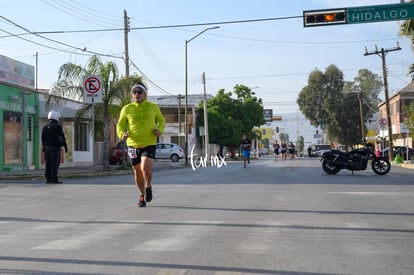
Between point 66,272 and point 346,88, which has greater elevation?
point 346,88

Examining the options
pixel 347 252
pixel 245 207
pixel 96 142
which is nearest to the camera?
pixel 347 252

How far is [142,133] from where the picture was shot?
386 inches

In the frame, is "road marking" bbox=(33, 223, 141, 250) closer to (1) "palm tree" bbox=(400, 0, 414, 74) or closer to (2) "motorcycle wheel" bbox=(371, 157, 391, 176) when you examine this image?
(2) "motorcycle wheel" bbox=(371, 157, 391, 176)

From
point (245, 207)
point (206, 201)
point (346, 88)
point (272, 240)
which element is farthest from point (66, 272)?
point (346, 88)

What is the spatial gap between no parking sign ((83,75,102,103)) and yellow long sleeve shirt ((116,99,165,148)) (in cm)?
1101

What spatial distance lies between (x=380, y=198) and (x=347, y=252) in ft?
17.8

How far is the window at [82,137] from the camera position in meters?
33.8

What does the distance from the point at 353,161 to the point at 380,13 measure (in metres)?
5.53

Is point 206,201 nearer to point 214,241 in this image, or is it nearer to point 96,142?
point 214,241

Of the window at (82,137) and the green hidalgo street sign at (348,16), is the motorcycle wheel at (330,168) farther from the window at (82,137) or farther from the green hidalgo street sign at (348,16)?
the window at (82,137)

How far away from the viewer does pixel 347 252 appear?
6273 mm

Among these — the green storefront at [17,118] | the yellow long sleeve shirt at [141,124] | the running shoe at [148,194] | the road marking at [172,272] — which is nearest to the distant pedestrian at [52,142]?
the yellow long sleeve shirt at [141,124]

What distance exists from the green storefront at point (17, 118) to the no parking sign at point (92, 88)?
3896 millimetres

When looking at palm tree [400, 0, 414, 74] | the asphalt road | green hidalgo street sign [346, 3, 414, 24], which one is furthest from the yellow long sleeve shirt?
palm tree [400, 0, 414, 74]
